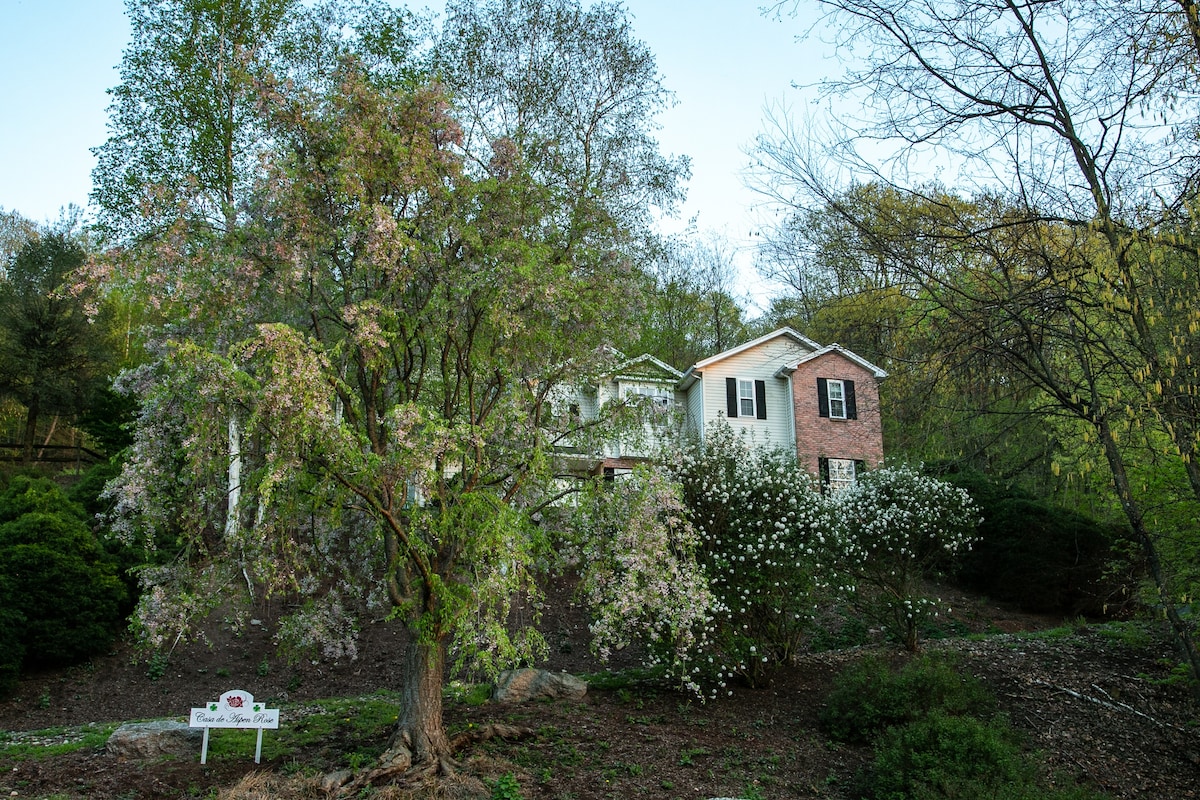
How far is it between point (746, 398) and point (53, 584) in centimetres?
1662

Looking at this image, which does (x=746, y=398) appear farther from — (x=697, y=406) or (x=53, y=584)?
(x=53, y=584)

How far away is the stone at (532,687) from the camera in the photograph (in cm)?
1127

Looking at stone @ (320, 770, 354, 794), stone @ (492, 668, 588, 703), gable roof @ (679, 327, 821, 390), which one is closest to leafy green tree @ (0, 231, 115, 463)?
stone @ (492, 668, 588, 703)

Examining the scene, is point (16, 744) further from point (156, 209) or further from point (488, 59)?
point (488, 59)

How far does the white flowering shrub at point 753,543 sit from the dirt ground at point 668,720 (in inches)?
30.9

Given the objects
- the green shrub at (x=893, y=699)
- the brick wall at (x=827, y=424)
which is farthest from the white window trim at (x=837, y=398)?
the green shrub at (x=893, y=699)

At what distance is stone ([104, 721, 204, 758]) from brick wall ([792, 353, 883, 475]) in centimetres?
1721

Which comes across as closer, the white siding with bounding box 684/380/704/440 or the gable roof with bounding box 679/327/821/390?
the gable roof with bounding box 679/327/821/390

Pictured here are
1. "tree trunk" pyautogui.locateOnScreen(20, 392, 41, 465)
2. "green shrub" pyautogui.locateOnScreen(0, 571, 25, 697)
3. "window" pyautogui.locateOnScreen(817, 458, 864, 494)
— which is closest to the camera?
"green shrub" pyautogui.locateOnScreen(0, 571, 25, 697)

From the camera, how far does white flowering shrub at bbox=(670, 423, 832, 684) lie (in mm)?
11359

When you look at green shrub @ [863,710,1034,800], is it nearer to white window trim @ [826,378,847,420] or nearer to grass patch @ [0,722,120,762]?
grass patch @ [0,722,120,762]

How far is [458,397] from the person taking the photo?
9477 mm

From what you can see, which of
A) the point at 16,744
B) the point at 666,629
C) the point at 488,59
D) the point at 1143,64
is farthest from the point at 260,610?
the point at 1143,64

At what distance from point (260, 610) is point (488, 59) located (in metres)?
11.6
